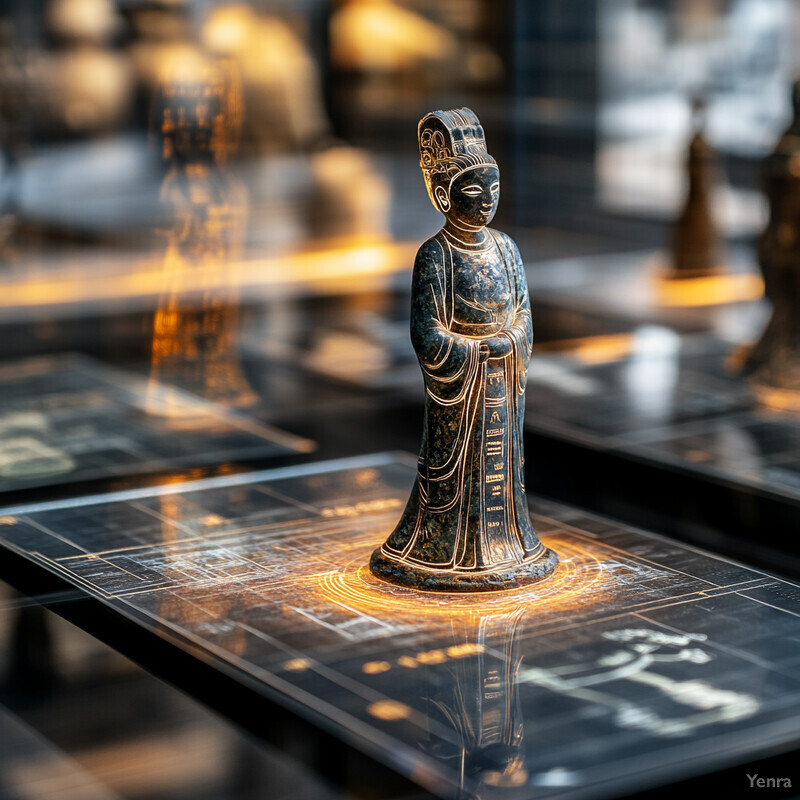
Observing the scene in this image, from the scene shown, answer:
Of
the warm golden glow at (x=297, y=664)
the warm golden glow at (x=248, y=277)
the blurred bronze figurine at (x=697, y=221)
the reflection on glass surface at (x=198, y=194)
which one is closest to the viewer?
the warm golden glow at (x=297, y=664)

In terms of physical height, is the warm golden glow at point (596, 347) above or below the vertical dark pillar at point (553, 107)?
below

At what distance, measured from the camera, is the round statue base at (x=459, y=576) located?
4832mm

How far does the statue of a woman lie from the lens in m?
4.76

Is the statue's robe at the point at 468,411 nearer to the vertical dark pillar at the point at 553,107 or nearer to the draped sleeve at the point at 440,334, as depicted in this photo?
the draped sleeve at the point at 440,334

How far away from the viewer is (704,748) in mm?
3830

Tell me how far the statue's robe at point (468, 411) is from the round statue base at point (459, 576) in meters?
0.02

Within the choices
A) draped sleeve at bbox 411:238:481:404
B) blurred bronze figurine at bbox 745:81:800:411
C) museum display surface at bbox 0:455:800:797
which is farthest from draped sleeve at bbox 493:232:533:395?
blurred bronze figurine at bbox 745:81:800:411

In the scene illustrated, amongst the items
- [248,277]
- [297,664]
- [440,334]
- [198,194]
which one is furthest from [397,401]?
[297,664]

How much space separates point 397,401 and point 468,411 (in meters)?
3.34

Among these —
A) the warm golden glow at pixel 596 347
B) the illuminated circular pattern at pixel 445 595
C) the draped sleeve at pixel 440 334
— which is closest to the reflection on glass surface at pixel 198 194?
the warm golden glow at pixel 596 347

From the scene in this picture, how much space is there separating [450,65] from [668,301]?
272 cm

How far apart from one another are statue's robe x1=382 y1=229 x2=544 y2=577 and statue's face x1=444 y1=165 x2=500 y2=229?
10 centimetres

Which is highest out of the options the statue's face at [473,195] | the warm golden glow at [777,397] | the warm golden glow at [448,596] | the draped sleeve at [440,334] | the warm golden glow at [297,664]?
the statue's face at [473,195]

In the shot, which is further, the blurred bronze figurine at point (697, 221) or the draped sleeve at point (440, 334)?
the blurred bronze figurine at point (697, 221)
